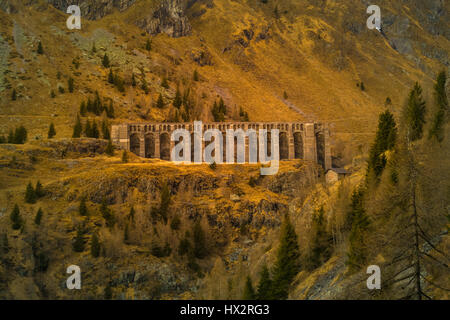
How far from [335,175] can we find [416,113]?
32618 mm

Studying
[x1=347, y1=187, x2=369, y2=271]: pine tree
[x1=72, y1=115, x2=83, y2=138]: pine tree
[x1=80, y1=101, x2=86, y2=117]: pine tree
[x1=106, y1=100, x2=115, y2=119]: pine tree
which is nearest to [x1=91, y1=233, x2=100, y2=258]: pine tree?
[x1=72, y1=115, x2=83, y2=138]: pine tree

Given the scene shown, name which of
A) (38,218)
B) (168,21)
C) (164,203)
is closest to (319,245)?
(164,203)

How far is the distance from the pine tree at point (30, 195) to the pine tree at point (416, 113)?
42622 mm

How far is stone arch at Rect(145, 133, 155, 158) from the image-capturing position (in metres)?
94.7

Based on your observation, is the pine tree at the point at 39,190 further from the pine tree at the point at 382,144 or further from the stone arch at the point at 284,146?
the pine tree at the point at 382,144

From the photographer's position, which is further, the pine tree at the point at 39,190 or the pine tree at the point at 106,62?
the pine tree at the point at 106,62

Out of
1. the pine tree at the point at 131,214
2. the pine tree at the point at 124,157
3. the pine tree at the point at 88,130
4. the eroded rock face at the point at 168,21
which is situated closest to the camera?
the pine tree at the point at 131,214

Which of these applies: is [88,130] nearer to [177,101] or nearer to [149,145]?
[149,145]

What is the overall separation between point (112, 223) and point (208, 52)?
90249 millimetres

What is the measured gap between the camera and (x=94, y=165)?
263 ft

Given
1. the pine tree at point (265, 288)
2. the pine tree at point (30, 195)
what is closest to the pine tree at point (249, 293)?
the pine tree at point (265, 288)

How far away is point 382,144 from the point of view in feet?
154

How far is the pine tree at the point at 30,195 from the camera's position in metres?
68.2

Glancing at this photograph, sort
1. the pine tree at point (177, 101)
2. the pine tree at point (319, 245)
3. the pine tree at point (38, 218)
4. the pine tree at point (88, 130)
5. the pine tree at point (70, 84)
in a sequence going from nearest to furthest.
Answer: the pine tree at point (319, 245) → the pine tree at point (38, 218) → the pine tree at point (88, 130) → the pine tree at point (70, 84) → the pine tree at point (177, 101)
